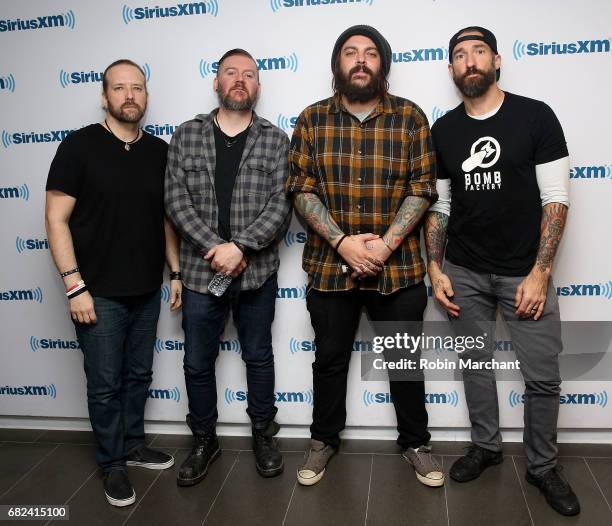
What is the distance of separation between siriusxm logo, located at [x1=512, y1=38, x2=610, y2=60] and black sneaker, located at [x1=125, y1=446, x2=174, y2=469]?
2.42 metres

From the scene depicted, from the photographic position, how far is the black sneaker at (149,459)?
2.66 meters

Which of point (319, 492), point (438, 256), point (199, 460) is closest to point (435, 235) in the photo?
point (438, 256)

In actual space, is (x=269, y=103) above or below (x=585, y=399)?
above

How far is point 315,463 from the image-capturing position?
8.31 ft

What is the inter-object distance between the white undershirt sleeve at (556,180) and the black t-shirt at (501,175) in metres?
0.02

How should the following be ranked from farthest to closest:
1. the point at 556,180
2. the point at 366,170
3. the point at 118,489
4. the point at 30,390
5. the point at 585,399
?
the point at 30,390
the point at 585,399
the point at 118,489
the point at 366,170
the point at 556,180

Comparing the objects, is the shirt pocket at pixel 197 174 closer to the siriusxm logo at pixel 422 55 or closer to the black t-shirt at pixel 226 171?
the black t-shirt at pixel 226 171

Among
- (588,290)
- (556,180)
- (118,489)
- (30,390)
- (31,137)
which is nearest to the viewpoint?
(556,180)

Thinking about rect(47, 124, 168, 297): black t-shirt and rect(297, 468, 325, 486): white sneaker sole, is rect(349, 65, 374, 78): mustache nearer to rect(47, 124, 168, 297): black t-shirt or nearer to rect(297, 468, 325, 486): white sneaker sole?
rect(47, 124, 168, 297): black t-shirt

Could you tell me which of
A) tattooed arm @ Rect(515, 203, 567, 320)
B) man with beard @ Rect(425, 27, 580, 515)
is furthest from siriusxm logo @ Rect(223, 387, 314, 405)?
tattooed arm @ Rect(515, 203, 567, 320)

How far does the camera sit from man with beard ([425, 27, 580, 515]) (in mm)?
2230

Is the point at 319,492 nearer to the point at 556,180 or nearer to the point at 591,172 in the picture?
the point at 556,180

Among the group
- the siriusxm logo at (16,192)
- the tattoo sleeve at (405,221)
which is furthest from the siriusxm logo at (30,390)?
the tattoo sleeve at (405,221)

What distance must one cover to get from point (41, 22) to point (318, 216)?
67.5 inches
